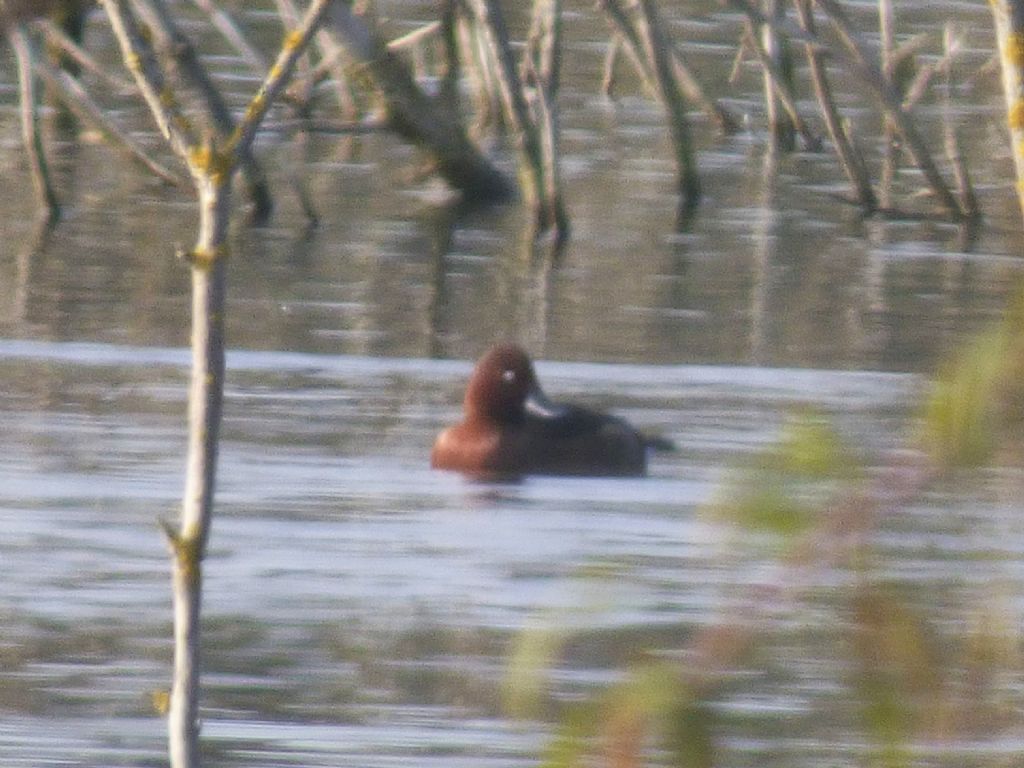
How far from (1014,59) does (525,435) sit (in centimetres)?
807

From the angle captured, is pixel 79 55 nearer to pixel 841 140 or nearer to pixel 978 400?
pixel 841 140

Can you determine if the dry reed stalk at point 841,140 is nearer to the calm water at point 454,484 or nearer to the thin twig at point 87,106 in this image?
the calm water at point 454,484

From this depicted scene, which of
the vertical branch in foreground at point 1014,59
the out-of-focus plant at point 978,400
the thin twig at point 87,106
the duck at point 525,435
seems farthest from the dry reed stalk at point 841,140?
the out-of-focus plant at point 978,400

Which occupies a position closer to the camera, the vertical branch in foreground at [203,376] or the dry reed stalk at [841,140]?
the vertical branch in foreground at [203,376]

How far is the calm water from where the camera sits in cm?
626

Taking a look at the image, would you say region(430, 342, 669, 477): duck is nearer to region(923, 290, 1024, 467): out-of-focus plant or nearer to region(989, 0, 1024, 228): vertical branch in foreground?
region(989, 0, 1024, 228): vertical branch in foreground

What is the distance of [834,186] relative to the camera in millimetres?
20703

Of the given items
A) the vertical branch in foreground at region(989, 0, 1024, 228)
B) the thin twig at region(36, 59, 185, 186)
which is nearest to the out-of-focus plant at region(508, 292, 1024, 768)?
the vertical branch in foreground at region(989, 0, 1024, 228)

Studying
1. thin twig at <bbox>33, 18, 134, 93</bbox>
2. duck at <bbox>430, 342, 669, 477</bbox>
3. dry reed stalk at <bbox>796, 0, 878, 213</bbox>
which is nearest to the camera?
duck at <bbox>430, 342, 669, 477</bbox>

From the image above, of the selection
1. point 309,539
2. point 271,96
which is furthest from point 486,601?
point 271,96

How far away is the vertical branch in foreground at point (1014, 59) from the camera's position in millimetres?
3113

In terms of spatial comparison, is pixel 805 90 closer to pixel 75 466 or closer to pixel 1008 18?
pixel 75 466

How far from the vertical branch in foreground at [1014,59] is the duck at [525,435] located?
7.30 meters

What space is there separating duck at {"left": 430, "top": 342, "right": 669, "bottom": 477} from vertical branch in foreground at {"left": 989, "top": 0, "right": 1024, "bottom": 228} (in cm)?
730
